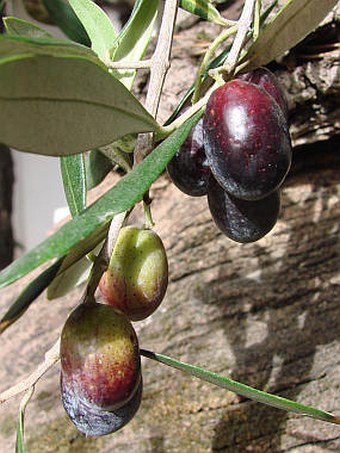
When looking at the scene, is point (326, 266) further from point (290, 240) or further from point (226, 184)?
point (226, 184)

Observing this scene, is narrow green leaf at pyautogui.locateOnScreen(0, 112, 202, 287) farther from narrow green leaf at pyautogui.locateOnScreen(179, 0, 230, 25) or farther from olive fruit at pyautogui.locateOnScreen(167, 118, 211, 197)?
narrow green leaf at pyautogui.locateOnScreen(179, 0, 230, 25)

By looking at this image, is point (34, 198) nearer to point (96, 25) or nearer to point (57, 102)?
point (96, 25)

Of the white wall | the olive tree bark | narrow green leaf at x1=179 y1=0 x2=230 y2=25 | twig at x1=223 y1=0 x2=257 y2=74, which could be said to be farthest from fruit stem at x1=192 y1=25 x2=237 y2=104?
the white wall

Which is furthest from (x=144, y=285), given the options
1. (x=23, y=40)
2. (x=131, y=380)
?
(x=23, y=40)

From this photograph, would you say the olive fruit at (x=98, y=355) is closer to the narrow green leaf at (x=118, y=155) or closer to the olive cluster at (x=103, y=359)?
the olive cluster at (x=103, y=359)

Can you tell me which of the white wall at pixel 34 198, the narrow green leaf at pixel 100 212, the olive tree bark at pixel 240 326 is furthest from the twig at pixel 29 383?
the white wall at pixel 34 198

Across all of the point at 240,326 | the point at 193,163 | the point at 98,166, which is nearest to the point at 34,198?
the point at 240,326
